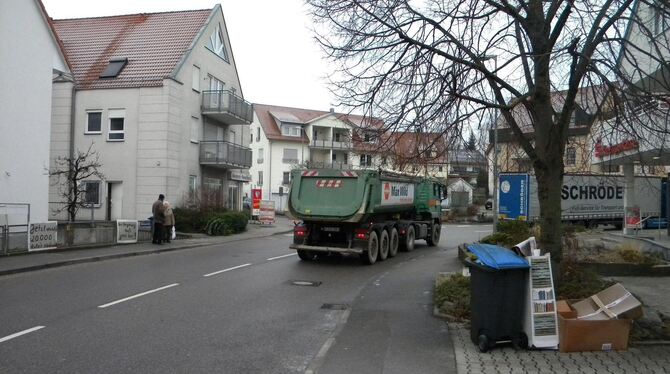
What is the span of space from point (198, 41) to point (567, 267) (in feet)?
83.4

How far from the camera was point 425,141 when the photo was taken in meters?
8.45

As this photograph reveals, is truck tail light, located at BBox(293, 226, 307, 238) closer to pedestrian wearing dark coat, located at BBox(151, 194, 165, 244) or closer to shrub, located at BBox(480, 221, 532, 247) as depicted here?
shrub, located at BBox(480, 221, 532, 247)

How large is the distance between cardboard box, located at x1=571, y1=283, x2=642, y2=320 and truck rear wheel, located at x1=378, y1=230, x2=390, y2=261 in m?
9.98

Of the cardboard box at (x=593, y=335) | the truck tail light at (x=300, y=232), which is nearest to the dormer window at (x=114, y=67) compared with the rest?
the truck tail light at (x=300, y=232)

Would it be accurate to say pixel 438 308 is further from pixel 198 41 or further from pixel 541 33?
pixel 198 41

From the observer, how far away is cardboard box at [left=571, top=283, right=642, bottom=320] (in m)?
5.93

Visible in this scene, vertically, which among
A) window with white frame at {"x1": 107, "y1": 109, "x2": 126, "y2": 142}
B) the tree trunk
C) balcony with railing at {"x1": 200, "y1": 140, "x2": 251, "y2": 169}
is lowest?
the tree trunk

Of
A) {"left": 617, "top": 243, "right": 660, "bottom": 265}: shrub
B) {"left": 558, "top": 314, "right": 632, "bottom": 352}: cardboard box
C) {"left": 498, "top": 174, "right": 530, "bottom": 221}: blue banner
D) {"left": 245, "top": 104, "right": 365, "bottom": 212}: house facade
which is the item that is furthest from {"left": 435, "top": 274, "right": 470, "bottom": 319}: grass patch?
{"left": 245, "top": 104, "right": 365, "bottom": 212}: house facade

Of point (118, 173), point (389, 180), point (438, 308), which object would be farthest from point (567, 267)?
point (118, 173)

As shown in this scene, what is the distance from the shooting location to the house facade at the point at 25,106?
1686 cm

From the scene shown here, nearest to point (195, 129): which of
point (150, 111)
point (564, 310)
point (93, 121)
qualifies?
point (150, 111)

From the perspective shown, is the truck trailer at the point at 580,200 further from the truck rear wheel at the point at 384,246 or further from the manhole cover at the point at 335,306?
the manhole cover at the point at 335,306

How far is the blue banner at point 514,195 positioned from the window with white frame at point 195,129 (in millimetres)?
16393

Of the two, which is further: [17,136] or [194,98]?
[194,98]
